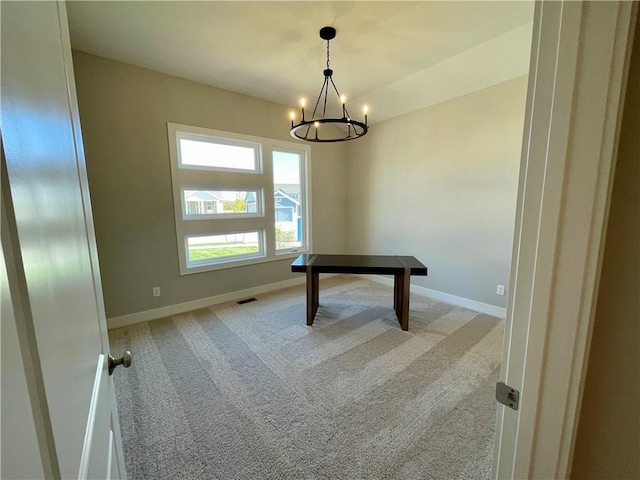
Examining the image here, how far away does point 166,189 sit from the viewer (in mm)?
3145

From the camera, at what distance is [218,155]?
3.56 metres

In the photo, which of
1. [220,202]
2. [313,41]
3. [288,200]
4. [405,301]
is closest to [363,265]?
[405,301]

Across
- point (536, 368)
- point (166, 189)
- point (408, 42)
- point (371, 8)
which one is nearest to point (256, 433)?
point (536, 368)

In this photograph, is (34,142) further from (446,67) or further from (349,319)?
(446,67)

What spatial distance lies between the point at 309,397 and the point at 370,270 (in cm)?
141

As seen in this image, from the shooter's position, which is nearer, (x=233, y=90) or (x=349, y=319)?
(x=349, y=319)

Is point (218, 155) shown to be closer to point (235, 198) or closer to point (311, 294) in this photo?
point (235, 198)

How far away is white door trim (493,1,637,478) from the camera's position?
47 cm

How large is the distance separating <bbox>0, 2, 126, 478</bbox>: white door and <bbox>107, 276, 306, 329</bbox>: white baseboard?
112 inches

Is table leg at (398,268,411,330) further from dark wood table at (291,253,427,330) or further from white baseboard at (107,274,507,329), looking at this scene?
white baseboard at (107,274,507,329)

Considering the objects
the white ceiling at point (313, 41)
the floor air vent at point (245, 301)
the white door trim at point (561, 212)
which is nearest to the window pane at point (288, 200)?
the floor air vent at point (245, 301)

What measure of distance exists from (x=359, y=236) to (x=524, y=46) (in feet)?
Answer: 10.6

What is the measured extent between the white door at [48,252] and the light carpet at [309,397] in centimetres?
104

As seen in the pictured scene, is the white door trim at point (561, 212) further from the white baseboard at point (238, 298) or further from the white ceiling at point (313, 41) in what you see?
the white baseboard at point (238, 298)
